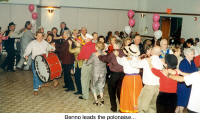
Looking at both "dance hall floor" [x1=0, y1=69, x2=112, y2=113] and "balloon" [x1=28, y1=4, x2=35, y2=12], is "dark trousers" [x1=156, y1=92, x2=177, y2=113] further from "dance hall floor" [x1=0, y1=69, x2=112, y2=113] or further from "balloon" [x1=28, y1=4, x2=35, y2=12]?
"balloon" [x1=28, y1=4, x2=35, y2=12]

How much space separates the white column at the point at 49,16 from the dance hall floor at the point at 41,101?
19.4 ft

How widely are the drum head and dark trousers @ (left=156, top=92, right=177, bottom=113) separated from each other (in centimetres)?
324

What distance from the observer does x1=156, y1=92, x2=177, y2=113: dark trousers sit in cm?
411

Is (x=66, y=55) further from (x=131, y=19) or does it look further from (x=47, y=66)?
(x=131, y=19)

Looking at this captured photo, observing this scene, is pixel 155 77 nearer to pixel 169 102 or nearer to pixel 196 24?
pixel 169 102

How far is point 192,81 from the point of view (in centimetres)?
348

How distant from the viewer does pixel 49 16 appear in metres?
13.2

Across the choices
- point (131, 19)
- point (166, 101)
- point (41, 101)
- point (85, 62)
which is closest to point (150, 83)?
point (166, 101)

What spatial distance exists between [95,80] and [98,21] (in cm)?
888

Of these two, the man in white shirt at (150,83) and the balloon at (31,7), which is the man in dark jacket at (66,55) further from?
the balloon at (31,7)

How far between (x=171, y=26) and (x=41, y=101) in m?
9.31
